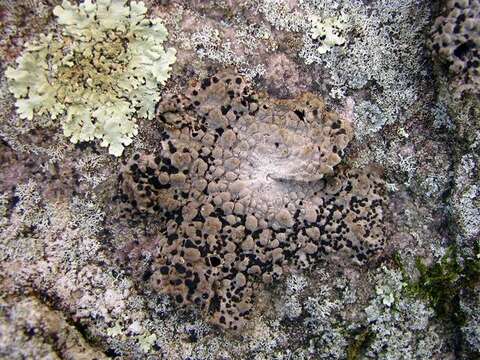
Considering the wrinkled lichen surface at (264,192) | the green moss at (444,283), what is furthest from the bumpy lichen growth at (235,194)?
the green moss at (444,283)

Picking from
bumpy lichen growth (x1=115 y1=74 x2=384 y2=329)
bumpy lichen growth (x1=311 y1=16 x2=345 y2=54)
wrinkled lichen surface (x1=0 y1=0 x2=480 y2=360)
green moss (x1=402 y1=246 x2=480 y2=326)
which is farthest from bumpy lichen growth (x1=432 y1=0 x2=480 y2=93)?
green moss (x1=402 y1=246 x2=480 y2=326)

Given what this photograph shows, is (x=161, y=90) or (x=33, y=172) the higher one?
→ (x=161, y=90)

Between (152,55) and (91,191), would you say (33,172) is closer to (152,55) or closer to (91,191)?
(91,191)

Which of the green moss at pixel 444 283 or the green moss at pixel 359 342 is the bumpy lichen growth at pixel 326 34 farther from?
the green moss at pixel 359 342

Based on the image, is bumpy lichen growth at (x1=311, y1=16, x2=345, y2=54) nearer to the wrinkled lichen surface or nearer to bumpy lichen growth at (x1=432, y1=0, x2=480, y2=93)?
the wrinkled lichen surface

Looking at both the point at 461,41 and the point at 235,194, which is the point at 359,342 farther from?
the point at 461,41

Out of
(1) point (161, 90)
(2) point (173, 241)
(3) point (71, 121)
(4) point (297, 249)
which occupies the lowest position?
Answer: (2) point (173, 241)

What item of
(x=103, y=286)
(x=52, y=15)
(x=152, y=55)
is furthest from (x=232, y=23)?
(x=103, y=286)
